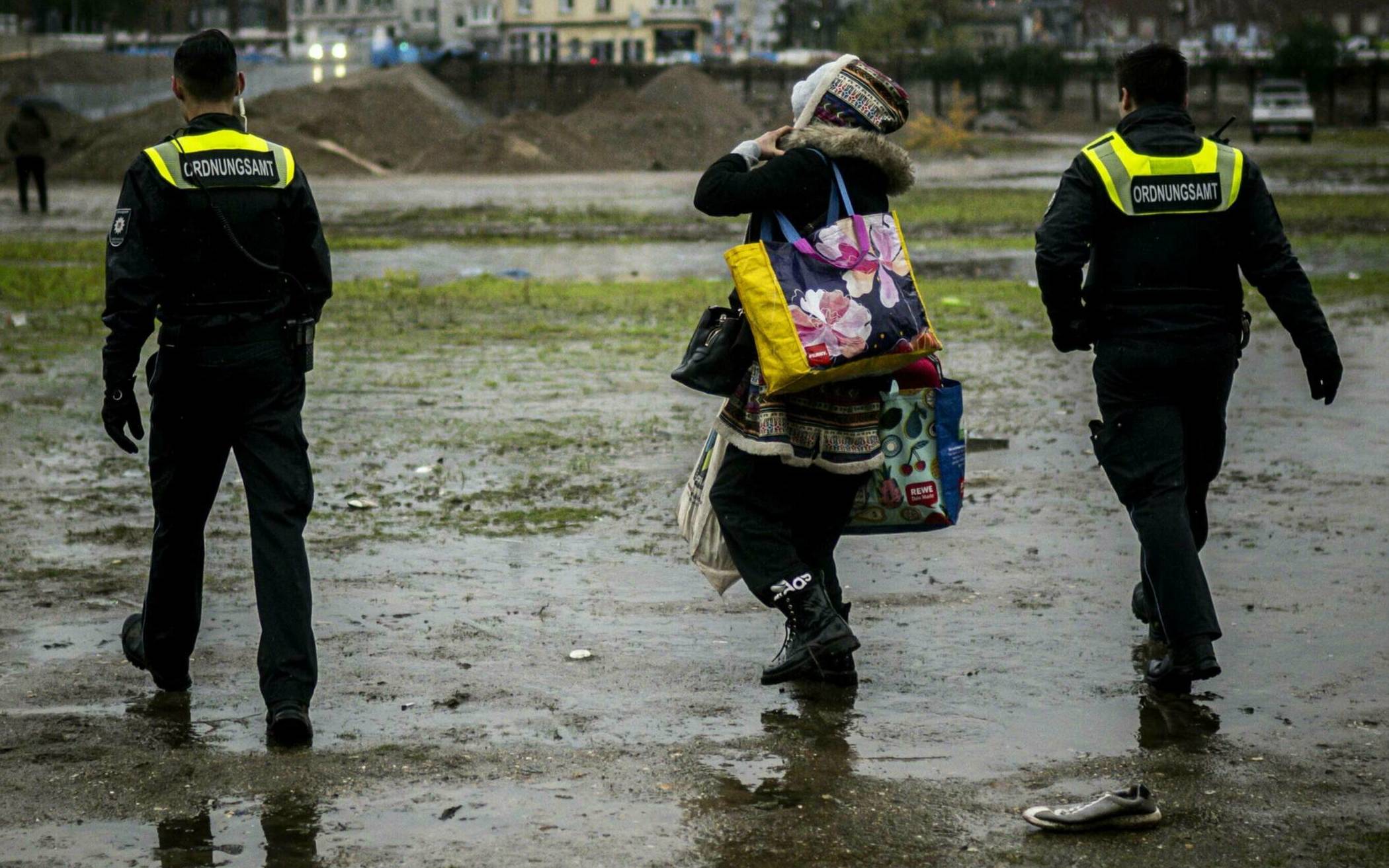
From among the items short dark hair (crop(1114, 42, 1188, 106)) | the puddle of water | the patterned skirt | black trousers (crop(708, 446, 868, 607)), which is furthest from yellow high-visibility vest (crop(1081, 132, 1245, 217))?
the puddle of water

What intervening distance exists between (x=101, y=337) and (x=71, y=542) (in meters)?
6.90

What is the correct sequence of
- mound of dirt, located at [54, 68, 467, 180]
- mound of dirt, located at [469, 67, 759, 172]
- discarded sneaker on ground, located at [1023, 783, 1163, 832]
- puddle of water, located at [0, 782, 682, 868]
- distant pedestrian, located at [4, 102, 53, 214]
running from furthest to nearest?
mound of dirt, located at [469, 67, 759, 172] → mound of dirt, located at [54, 68, 467, 180] → distant pedestrian, located at [4, 102, 53, 214] → discarded sneaker on ground, located at [1023, 783, 1163, 832] → puddle of water, located at [0, 782, 682, 868]

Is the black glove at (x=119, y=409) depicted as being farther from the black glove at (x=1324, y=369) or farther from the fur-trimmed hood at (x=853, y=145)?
the black glove at (x=1324, y=369)

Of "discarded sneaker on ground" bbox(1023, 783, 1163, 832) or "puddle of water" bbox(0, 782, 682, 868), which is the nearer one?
"puddle of water" bbox(0, 782, 682, 868)

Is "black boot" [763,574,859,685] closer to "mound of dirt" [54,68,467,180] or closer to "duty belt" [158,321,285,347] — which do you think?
"duty belt" [158,321,285,347]

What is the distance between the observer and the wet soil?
4.04 m

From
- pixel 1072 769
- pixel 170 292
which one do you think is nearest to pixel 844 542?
pixel 1072 769

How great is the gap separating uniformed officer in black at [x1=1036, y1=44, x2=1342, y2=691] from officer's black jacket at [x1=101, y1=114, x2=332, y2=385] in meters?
2.13

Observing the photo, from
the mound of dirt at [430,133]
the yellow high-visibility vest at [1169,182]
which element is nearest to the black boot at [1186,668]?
the yellow high-visibility vest at [1169,182]

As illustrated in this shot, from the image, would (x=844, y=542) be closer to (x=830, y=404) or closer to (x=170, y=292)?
(x=830, y=404)

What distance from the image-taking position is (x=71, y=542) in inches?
284

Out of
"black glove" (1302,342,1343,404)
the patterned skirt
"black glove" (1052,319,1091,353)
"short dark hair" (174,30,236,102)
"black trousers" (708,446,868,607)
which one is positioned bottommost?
"black trousers" (708,446,868,607)

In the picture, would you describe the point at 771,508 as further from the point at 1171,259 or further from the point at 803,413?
the point at 1171,259

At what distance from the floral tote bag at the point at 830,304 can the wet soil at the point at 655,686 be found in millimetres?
991
